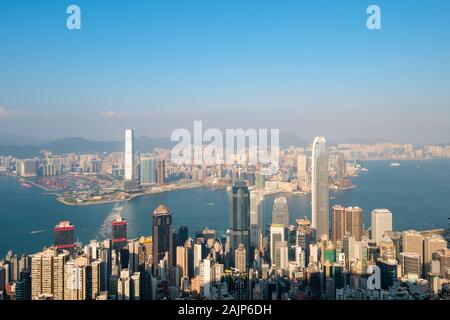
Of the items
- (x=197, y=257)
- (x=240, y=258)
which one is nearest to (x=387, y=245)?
(x=240, y=258)

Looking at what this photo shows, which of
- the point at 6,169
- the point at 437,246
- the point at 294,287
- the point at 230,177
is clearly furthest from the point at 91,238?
the point at 437,246

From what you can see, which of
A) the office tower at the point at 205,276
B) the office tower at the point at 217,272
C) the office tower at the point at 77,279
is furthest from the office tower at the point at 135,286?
the office tower at the point at 217,272

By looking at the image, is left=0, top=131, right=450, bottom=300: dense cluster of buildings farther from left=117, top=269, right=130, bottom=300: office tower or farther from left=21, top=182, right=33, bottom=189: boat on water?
left=21, top=182, right=33, bottom=189: boat on water

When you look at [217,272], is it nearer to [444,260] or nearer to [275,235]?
[275,235]

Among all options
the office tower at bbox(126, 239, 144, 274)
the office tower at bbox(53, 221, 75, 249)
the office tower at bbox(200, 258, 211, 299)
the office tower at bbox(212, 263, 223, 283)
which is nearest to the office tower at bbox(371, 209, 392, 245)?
the office tower at bbox(212, 263, 223, 283)

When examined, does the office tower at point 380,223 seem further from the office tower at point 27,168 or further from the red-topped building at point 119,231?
the office tower at point 27,168
